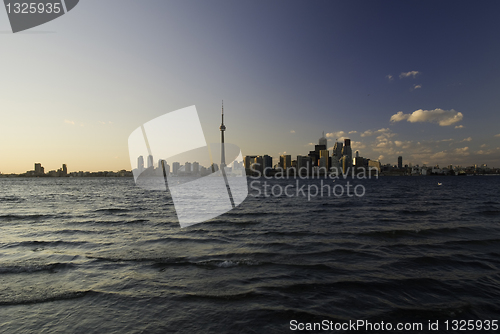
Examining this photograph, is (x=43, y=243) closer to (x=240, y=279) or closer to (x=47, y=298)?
(x=47, y=298)

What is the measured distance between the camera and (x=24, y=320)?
703 centimetres

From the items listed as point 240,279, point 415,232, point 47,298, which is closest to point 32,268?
point 47,298

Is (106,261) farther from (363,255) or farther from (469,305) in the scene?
(469,305)

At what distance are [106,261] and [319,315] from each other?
10.8 m

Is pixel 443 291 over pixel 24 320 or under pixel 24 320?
under

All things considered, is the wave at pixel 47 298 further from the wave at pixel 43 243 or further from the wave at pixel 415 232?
the wave at pixel 415 232

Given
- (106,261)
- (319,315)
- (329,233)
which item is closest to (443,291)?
(319,315)

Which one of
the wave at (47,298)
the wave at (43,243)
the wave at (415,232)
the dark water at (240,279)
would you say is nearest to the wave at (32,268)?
the dark water at (240,279)

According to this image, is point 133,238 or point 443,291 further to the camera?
point 133,238

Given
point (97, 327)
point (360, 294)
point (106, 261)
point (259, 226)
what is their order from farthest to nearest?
point (259, 226), point (106, 261), point (360, 294), point (97, 327)

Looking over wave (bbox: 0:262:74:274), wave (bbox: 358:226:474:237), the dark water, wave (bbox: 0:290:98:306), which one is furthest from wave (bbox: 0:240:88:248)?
wave (bbox: 358:226:474:237)

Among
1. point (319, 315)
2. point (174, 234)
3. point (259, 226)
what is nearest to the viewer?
point (319, 315)

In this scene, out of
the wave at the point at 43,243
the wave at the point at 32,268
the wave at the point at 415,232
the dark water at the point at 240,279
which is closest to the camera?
the dark water at the point at 240,279

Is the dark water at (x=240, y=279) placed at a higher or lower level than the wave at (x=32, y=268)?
lower
